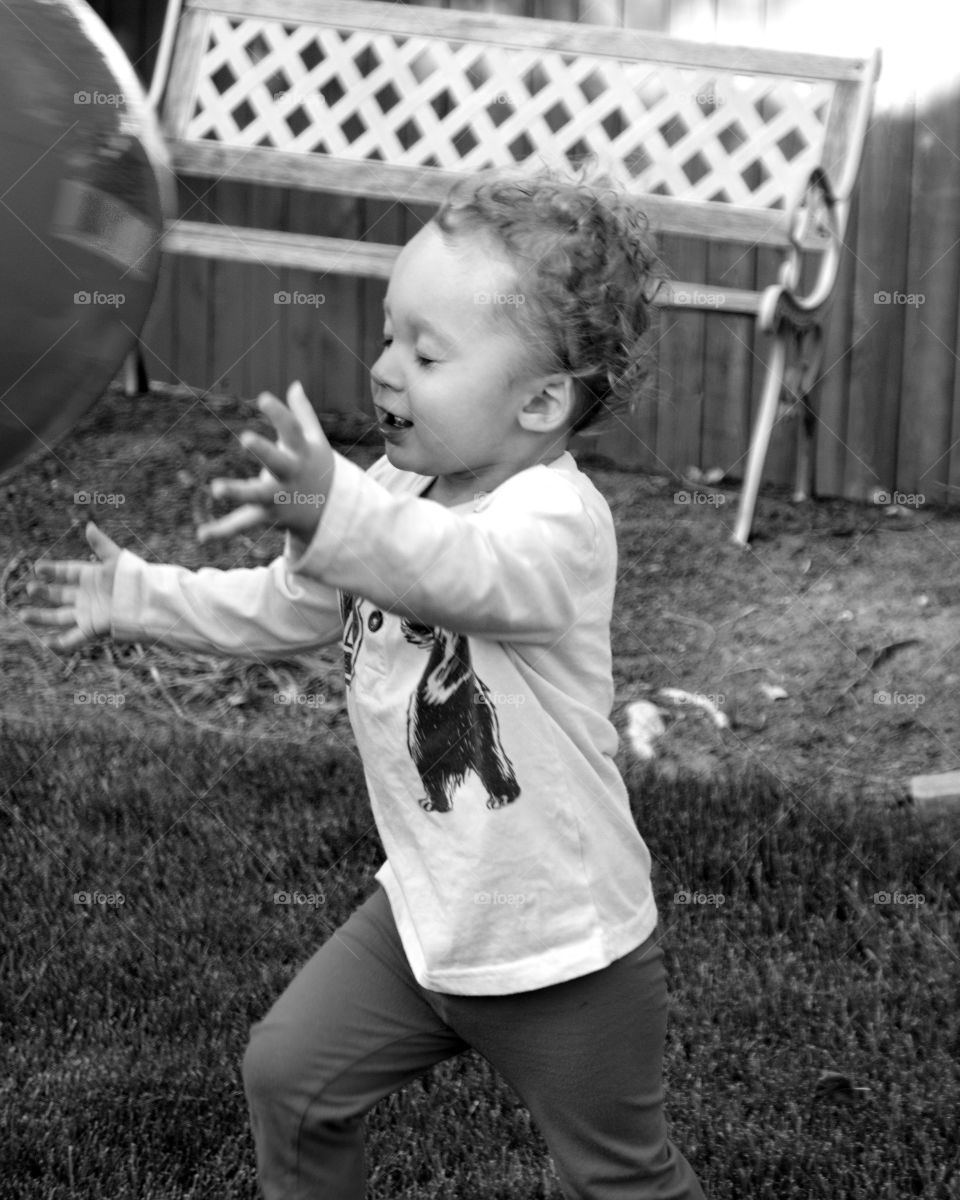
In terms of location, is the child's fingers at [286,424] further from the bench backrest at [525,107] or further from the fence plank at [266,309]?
the fence plank at [266,309]

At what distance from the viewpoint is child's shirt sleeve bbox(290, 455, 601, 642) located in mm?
1327

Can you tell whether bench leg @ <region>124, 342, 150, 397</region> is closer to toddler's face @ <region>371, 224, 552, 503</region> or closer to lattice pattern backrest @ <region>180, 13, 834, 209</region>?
lattice pattern backrest @ <region>180, 13, 834, 209</region>

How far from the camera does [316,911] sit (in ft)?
9.43

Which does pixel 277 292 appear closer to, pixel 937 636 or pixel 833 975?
pixel 937 636

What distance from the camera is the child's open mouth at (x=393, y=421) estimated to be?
1.63 metres

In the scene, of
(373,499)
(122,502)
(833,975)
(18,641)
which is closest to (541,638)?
(373,499)

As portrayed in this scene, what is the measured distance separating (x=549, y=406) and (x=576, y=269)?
161 mm

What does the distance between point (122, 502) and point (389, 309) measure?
3.43m
